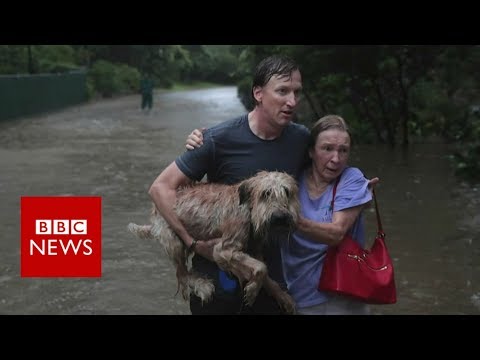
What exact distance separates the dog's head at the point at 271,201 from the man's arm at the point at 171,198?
1.27 feet

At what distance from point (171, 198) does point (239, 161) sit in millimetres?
388

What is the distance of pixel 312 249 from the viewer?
368cm

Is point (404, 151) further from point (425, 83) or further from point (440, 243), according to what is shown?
point (440, 243)

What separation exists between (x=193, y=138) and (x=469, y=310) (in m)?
4.65

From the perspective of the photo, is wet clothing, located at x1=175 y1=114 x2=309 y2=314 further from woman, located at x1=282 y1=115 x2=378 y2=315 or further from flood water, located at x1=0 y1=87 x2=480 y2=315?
flood water, located at x1=0 y1=87 x2=480 y2=315

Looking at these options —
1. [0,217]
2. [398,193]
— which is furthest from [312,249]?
[398,193]

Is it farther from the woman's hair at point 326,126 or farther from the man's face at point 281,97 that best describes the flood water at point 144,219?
the man's face at point 281,97

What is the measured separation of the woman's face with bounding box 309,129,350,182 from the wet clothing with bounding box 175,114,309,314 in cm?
9

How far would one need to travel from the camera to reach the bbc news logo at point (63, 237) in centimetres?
621

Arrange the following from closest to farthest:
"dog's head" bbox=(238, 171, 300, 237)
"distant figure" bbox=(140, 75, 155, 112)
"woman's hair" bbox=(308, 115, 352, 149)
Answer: "dog's head" bbox=(238, 171, 300, 237)
"woman's hair" bbox=(308, 115, 352, 149)
"distant figure" bbox=(140, 75, 155, 112)

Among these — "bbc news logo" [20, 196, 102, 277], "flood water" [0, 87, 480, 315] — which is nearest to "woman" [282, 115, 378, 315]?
"bbc news logo" [20, 196, 102, 277]

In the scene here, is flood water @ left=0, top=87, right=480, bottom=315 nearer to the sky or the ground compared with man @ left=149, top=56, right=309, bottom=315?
nearer to the ground

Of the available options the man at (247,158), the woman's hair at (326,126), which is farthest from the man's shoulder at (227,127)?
the woman's hair at (326,126)

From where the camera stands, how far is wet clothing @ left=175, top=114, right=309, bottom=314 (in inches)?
142
